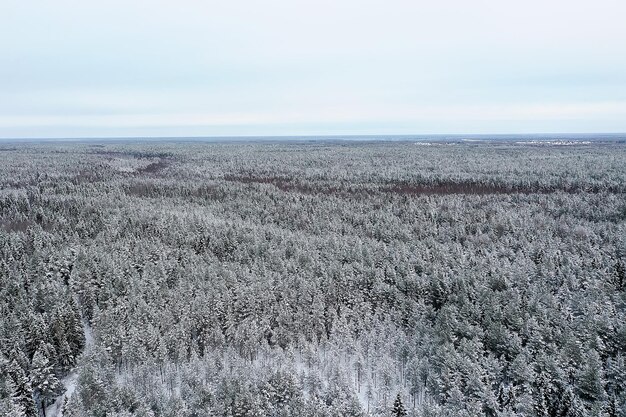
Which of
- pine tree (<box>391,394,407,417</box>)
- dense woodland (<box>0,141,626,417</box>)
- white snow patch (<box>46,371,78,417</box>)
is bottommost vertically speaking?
white snow patch (<box>46,371,78,417</box>)

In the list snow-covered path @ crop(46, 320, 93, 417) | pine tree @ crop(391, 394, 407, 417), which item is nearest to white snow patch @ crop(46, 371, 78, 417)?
Answer: snow-covered path @ crop(46, 320, 93, 417)

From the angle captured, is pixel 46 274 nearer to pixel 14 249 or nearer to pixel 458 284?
pixel 14 249

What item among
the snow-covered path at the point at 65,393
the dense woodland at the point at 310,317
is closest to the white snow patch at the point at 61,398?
the snow-covered path at the point at 65,393

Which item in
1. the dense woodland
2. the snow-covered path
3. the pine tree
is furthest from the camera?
the snow-covered path

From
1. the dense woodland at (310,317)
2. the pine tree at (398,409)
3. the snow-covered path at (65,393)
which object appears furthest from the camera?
the snow-covered path at (65,393)

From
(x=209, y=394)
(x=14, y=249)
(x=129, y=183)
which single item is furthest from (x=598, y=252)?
(x=129, y=183)

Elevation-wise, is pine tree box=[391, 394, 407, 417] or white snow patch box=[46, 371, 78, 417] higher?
pine tree box=[391, 394, 407, 417]

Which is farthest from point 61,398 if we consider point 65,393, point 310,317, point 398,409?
point 398,409

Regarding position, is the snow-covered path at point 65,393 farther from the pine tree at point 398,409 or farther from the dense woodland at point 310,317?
the pine tree at point 398,409

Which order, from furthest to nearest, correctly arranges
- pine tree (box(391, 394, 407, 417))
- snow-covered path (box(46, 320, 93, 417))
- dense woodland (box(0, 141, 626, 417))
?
1. snow-covered path (box(46, 320, 93, 417))
2. dense woodland (box(0, 141, 626, 417))
3. pine tree (box(391, 394, 407, 417))

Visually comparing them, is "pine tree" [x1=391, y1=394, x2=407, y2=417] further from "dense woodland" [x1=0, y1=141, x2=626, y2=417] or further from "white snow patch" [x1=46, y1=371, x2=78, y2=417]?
"white snow patch" [x1=46, y1=371, x2=78, y2=417]
